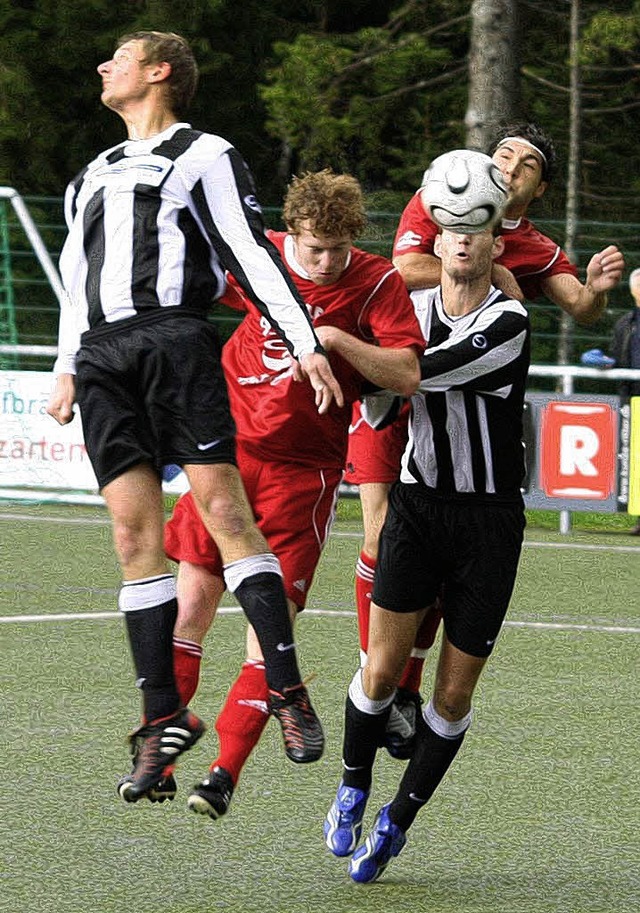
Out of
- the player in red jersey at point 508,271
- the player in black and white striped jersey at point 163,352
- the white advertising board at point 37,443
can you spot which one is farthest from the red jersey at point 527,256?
the white advertising board at point 37,443

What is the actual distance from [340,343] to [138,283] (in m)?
0.60

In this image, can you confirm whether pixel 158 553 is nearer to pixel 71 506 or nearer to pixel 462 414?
pixel 462 414

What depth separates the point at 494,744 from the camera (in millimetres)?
7250

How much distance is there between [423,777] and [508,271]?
5.17 feet

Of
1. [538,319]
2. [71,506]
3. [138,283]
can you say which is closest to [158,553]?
[138,283]

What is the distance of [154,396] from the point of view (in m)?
4.99

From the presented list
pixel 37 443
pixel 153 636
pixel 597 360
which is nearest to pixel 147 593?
pixel 153 636

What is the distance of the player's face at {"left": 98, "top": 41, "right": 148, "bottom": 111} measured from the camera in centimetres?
509

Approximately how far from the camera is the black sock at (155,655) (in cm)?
505

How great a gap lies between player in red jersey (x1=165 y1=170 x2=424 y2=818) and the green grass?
0.43 meters

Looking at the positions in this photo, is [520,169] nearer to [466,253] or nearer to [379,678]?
[466,253]

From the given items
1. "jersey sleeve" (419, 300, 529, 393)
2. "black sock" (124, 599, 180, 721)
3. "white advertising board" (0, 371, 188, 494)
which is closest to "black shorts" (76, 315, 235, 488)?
"black sock" (124, 599, 180, 721)

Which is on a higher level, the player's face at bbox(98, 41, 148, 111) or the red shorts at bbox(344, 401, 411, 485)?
the player's face at bbox(98, 41, 148, 111)

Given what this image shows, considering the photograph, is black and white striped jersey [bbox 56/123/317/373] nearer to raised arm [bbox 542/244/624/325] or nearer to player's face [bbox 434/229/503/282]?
player's face [bbox 434/229/503/282]
